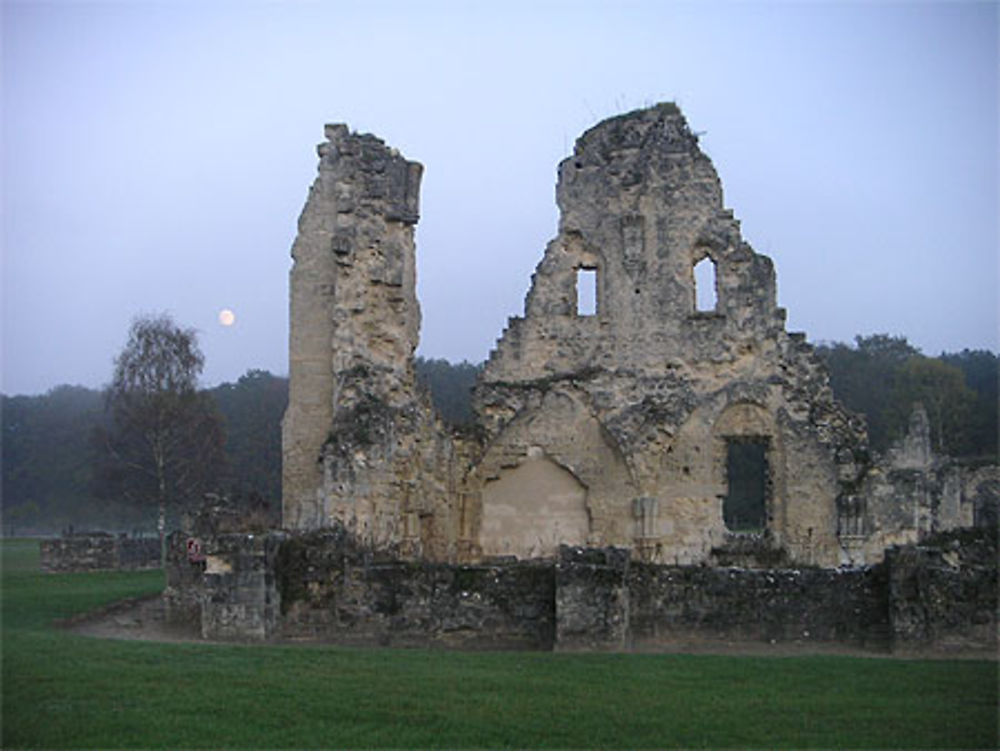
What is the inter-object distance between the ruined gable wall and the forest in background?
72.5 ft

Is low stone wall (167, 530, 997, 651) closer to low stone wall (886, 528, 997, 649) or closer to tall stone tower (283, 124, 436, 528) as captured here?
low stone wall (886, 528, 997, 649)

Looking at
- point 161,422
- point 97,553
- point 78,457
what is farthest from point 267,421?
point 97,553

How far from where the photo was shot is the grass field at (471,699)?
7.83m

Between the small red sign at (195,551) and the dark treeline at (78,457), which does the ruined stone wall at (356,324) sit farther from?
the dark treeline at (78,457)

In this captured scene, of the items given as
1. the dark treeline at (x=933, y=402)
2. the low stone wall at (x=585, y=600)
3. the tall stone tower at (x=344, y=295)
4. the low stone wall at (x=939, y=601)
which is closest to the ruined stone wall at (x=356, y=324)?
the tall stone tower at (x=344, y=295)

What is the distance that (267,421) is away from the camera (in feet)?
187

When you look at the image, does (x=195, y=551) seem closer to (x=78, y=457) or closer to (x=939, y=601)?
(x=939, y=601)

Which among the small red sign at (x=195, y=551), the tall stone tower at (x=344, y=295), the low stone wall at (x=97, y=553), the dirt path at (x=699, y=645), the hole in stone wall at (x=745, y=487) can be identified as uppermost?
the tall stone tower at (x=344, y=295)

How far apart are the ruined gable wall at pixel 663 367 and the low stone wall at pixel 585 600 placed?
755 centimetres

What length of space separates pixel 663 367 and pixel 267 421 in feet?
126

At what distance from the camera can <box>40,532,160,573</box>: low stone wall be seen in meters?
26.6

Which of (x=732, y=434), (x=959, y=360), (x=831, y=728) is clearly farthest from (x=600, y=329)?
(x=959, y=360)

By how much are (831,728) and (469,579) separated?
5.29m

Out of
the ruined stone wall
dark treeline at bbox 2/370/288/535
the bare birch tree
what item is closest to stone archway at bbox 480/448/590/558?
the ruined stone wall
